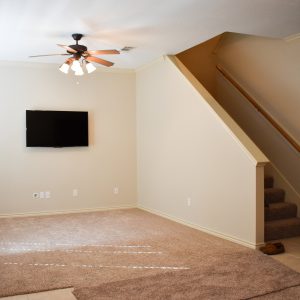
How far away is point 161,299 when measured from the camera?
3.00m

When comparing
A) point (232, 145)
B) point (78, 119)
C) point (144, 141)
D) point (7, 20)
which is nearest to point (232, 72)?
point (144, 141)

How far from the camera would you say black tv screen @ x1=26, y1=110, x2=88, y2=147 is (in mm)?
6402

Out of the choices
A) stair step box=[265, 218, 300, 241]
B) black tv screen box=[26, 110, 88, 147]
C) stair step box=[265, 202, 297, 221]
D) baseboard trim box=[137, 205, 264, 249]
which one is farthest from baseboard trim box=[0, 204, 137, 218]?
stair step box=[265, 218, 300, 241]

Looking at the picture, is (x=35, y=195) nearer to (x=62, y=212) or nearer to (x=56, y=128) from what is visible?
(x=62, y=212)

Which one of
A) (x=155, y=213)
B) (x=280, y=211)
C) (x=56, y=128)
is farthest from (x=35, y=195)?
(x=280, y=211)

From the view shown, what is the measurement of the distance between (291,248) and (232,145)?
1396 mm

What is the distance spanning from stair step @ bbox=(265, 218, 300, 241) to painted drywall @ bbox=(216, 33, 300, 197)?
1.70 ft

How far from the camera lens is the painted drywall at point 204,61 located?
22.4 feet

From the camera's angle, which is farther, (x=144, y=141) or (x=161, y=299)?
(x=144, y=141)

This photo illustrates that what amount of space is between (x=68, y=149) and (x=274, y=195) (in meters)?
3.57

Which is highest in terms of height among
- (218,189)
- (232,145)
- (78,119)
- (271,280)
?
(78,119)

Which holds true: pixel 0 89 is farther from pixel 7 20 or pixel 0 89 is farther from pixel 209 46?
pixel 209 46

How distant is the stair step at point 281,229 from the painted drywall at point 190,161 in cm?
44

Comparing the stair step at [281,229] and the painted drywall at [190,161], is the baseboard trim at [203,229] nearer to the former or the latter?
the painted drywall at [190,161]
